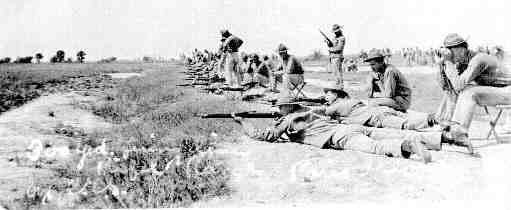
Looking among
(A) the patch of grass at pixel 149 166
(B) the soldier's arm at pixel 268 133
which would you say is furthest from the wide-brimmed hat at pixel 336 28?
(B) the soldier's arm at pixel 268 133

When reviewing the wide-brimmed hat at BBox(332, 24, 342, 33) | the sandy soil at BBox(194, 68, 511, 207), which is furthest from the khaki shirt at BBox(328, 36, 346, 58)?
the sandy soil at BBox(194, 68, 511, 207)

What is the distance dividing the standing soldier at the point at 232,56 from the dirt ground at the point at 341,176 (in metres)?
8.81

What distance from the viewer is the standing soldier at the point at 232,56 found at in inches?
623

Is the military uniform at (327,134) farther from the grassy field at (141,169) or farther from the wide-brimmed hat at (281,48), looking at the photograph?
the wide-brimmed hat at (281,48)

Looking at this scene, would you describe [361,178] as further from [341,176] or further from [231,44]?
[231,44]

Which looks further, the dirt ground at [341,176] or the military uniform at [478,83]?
the military uniform at [478,83]

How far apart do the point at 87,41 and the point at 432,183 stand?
992 centimetres

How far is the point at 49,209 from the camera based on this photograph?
17.2 ft

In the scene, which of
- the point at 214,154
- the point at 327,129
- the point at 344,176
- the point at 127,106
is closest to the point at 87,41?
the point at 127,106

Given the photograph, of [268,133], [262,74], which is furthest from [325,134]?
[262,74]

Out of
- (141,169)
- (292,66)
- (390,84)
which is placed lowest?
(141,169)

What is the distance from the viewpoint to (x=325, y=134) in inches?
273

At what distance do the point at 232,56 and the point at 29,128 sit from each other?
833 centimetres

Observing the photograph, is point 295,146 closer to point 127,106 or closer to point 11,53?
point 11,53
